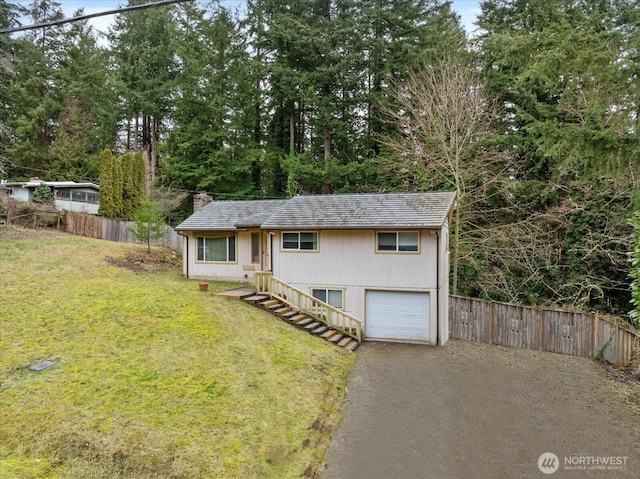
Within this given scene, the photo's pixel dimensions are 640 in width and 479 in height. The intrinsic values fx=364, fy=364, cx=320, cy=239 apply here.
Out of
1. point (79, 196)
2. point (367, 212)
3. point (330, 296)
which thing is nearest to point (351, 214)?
point (367, 212)

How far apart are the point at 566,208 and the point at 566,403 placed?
11.6 m

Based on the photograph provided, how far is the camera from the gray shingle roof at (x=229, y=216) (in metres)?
16.7

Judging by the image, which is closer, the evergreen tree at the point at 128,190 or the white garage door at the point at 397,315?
the white garage door at the point at 397,315

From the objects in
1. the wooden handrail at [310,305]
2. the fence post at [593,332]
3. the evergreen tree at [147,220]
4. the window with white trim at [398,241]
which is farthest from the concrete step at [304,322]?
the evergreen tree at [147,220]

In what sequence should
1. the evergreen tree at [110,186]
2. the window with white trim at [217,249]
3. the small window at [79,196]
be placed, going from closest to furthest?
the window with white trim at [217,249]
the evergreen tree at [110,186]
the small window at [79,196]

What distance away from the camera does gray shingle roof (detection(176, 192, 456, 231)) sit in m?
12.9

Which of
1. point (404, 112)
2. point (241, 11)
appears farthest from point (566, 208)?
point (241, 11)

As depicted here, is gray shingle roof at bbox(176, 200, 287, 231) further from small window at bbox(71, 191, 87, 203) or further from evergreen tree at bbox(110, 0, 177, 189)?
small window at bbox(71, 191, 87, 203)

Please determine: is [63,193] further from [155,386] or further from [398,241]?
[155,386]

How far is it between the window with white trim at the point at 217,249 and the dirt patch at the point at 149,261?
261cm

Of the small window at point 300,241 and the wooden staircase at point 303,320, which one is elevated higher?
the small window at point 300,241

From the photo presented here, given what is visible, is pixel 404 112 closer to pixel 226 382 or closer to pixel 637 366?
pixel 637 366

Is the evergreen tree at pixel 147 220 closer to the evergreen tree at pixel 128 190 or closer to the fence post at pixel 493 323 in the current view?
the evergreen tree at pixel 128 190

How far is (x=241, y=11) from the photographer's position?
1120 inches
